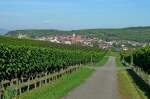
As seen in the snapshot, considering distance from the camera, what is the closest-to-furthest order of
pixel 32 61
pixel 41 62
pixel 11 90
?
pixel 11 90
pixel 32 61
pixel 41 62

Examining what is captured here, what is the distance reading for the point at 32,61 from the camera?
121 ft

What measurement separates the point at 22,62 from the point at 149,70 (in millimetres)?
24496

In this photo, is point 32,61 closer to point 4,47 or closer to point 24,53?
point 24,53

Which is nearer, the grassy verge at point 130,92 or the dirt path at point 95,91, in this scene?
the dirt path at point 95,91

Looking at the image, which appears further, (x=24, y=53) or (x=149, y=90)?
(x=24, y=53)

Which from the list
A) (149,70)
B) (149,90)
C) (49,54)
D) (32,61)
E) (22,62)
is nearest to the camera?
(149,90)

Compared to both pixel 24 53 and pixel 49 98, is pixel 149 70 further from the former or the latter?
pixel 49 98

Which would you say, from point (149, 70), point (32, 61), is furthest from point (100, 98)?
point (149, 70)

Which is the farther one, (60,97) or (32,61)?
(32,61)

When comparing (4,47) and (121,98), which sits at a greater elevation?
(4,47)

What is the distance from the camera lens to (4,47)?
27.1 metres

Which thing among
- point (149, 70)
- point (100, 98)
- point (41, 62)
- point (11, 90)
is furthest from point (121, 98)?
point (149, 70)

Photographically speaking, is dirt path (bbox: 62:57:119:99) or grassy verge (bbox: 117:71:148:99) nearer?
dirt path (bbox: 62:57:119:99)

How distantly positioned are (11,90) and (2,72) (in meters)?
7.20
